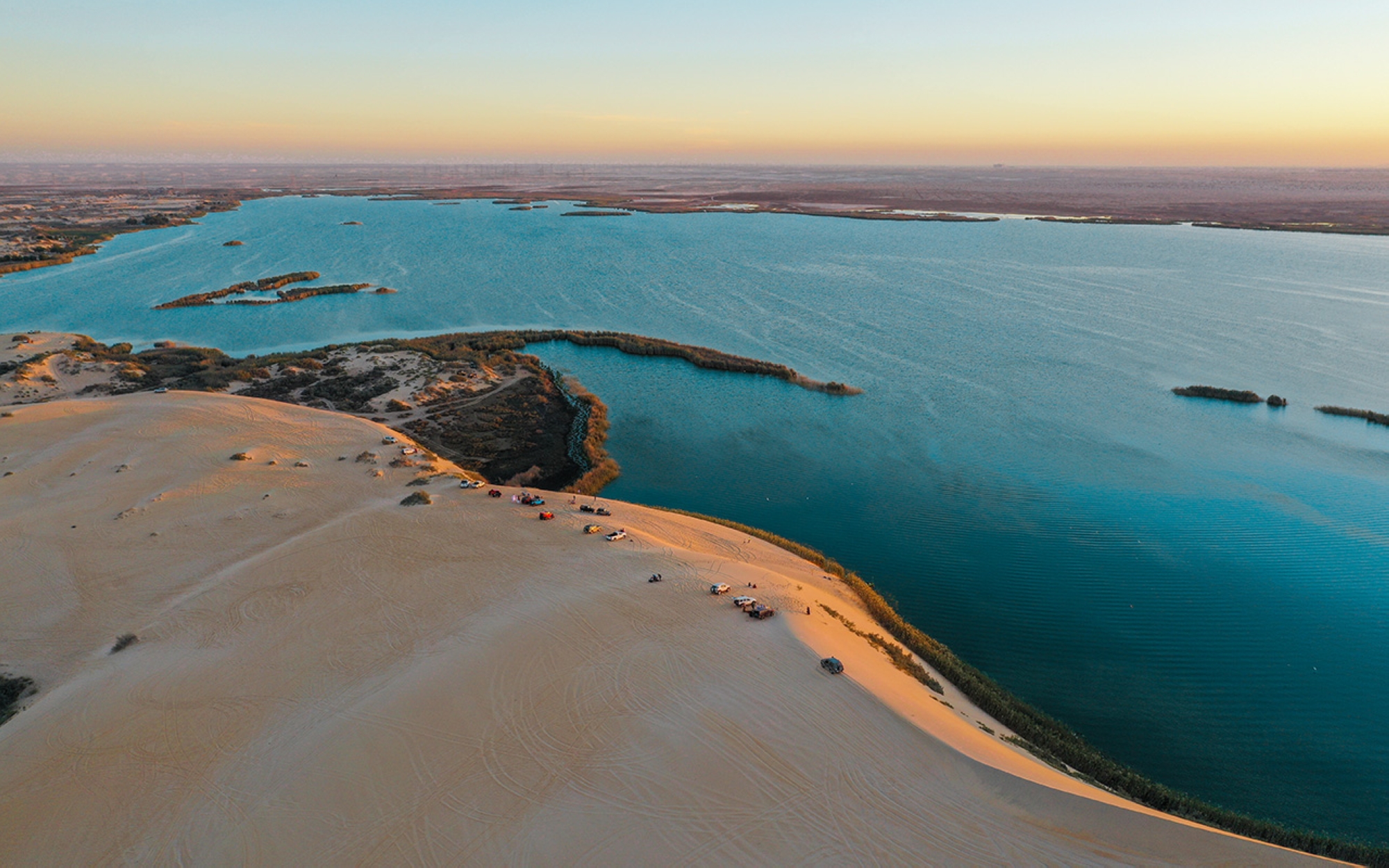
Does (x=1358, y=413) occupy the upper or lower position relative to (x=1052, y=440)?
upper

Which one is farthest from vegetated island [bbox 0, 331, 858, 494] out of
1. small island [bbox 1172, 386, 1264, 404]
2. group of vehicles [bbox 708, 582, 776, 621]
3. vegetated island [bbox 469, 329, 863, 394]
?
small island [bbox 1172, 386, 1264, 404]

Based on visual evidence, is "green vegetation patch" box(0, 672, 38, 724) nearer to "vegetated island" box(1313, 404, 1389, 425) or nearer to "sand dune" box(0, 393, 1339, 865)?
"sand dune" box(0, 393, 1339, 865)

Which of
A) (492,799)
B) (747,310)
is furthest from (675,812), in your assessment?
(747,310)

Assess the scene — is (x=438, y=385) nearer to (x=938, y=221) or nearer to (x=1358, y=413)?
(x=1358, y=413)

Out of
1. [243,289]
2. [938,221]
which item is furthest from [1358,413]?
[938,221]

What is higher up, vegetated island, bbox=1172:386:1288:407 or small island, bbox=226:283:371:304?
small island, bbox=226:283:371:304
